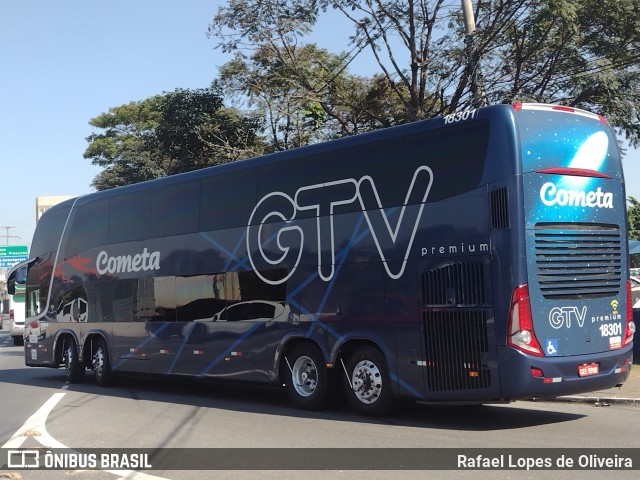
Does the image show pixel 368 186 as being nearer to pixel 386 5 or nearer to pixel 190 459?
pixel 190 459

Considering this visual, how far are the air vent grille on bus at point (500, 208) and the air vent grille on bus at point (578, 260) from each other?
44cm

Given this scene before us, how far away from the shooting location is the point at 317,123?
25.4 meters

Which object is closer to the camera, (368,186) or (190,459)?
(190,459)

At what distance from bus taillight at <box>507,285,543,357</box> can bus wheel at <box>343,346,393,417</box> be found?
2156mm

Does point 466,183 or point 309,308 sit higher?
point 466,183

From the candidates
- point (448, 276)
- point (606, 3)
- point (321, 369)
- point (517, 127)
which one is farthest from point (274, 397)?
point (606, 3)

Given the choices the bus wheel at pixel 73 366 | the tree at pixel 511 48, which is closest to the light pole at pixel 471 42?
the tree at pixel 511 48

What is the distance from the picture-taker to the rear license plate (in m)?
9.98

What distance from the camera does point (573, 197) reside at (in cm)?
1023

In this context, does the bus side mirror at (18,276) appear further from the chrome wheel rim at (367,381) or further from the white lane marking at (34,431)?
the chrome wheel rim at (367,381)

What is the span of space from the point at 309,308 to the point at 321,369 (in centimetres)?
96

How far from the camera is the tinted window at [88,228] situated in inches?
688

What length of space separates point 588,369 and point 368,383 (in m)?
3.11

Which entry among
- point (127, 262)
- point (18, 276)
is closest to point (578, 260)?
point (127, 262)
